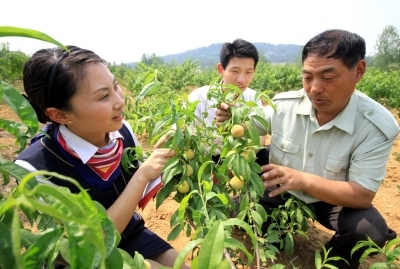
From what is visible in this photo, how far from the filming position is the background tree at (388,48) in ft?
126

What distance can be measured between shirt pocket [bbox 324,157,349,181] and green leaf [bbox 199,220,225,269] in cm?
147

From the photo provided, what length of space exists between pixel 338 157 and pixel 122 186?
1.21 metres

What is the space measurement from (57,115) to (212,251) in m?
0.99

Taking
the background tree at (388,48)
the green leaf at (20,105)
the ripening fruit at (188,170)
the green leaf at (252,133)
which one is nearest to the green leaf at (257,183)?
the green leaf at (252,133)

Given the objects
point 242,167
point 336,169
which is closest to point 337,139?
point 336,169

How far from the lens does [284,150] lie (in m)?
2.00

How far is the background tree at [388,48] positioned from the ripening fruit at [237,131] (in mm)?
43490

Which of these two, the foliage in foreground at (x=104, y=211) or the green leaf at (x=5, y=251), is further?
the green leaf at (x=5, y=251)

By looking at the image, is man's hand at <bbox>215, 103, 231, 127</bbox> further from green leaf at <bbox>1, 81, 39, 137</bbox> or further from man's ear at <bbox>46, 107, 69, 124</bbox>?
green leaf at <bbox>1, 81, 39, 137</bbox>

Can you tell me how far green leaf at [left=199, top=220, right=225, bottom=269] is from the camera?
0.54 m

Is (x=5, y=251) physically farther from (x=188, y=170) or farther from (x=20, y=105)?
(x=188, y=170)

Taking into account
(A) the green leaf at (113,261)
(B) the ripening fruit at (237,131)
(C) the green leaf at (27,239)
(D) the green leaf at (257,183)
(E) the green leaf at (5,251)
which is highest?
(E) the green leaf at (5,251)

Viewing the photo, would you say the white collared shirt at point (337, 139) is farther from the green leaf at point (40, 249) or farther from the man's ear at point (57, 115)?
the green leaf at point (40, 249)

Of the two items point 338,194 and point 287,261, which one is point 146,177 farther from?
point 287,261
